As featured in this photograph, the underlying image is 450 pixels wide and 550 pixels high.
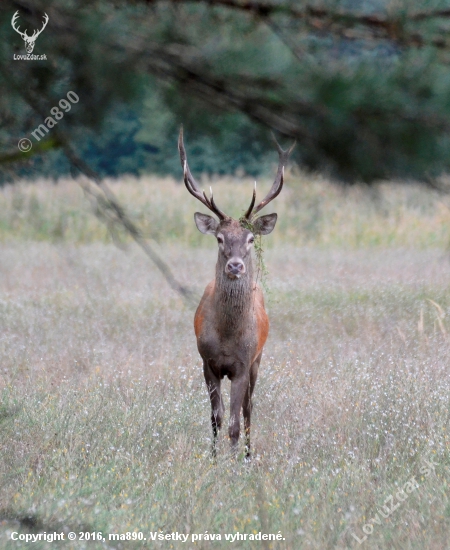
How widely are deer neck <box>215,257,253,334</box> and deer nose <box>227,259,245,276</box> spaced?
0.25 meters

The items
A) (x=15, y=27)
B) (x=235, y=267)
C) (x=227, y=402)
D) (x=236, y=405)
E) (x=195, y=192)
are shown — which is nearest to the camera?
(x=15, y=27)

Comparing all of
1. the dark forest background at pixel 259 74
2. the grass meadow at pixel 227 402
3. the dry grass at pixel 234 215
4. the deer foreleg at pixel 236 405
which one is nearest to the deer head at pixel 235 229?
→ the grass meadow at pixel 227 402

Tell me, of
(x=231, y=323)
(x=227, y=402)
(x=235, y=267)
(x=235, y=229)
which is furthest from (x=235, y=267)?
(x=227, y=402)

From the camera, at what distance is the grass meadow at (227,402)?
4.65 metres

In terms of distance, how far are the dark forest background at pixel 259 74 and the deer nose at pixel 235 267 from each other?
9.67 feet

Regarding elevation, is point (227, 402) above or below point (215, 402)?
below

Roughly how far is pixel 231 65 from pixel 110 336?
710cm

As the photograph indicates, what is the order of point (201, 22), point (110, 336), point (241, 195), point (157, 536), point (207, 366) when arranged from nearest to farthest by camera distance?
point (201, 22) → point (157, 536) → point (207, 366) → point (110, 336) → point (241, 195)

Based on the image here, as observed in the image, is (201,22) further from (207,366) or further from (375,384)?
(375,384)

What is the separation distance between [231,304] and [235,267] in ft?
1.33

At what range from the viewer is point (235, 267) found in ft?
20.7

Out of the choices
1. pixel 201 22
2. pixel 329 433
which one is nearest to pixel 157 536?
pixel 329 433

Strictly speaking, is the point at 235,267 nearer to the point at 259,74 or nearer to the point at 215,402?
the point at 215,402

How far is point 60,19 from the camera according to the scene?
2.89 metres
